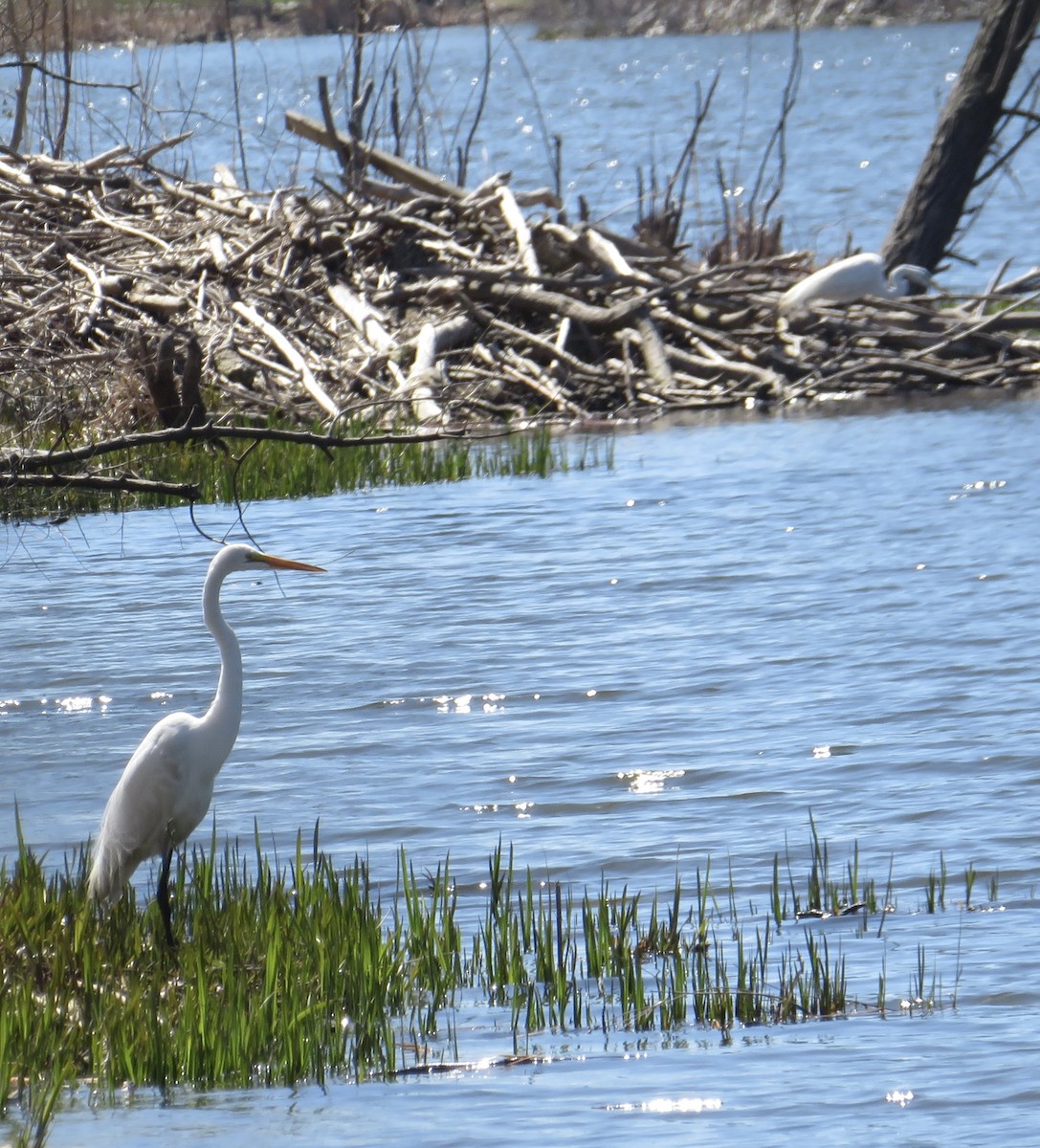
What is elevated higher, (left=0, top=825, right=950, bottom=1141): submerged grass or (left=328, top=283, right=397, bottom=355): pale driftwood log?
(left=0, top=825, right=950, bottom=1141): submerged grass

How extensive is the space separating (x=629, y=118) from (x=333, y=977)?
152 ft

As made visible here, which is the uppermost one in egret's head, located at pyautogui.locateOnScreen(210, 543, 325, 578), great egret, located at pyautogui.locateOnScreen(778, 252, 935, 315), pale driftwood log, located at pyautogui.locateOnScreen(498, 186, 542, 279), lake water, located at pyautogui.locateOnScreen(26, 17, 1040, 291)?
egret's head, located at pyautogui.locateOnScreen(210, 543, 325, 578)

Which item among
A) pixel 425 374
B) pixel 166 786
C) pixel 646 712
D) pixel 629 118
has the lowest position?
pixel 629 118

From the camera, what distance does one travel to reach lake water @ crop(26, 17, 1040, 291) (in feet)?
71.2

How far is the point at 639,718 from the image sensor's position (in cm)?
838

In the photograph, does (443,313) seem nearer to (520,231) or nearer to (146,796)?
(520,231)

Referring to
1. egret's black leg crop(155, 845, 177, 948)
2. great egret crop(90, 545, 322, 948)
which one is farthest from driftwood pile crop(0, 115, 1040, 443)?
egret's black leg crop(155, 845, 177, 948)

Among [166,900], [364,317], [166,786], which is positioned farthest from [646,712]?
[364,317]

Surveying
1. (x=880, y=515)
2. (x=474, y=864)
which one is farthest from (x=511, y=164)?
(x=474, y=864)

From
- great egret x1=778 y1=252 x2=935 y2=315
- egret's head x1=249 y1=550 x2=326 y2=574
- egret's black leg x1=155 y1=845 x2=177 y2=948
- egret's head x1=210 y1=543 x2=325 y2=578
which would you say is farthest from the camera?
great egret x1=778 y1=252 x2=935 y2=315

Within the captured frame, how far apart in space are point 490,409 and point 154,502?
300 cm

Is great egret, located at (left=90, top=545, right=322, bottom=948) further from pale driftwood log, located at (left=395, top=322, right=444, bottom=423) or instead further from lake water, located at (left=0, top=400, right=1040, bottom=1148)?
pale driftwood log, located at (left=395, top=322, right=444, bottom=423)

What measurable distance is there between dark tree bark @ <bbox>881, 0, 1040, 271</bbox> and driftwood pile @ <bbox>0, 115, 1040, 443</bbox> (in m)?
1.38

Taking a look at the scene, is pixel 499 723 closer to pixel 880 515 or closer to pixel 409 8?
pixel 880 515
